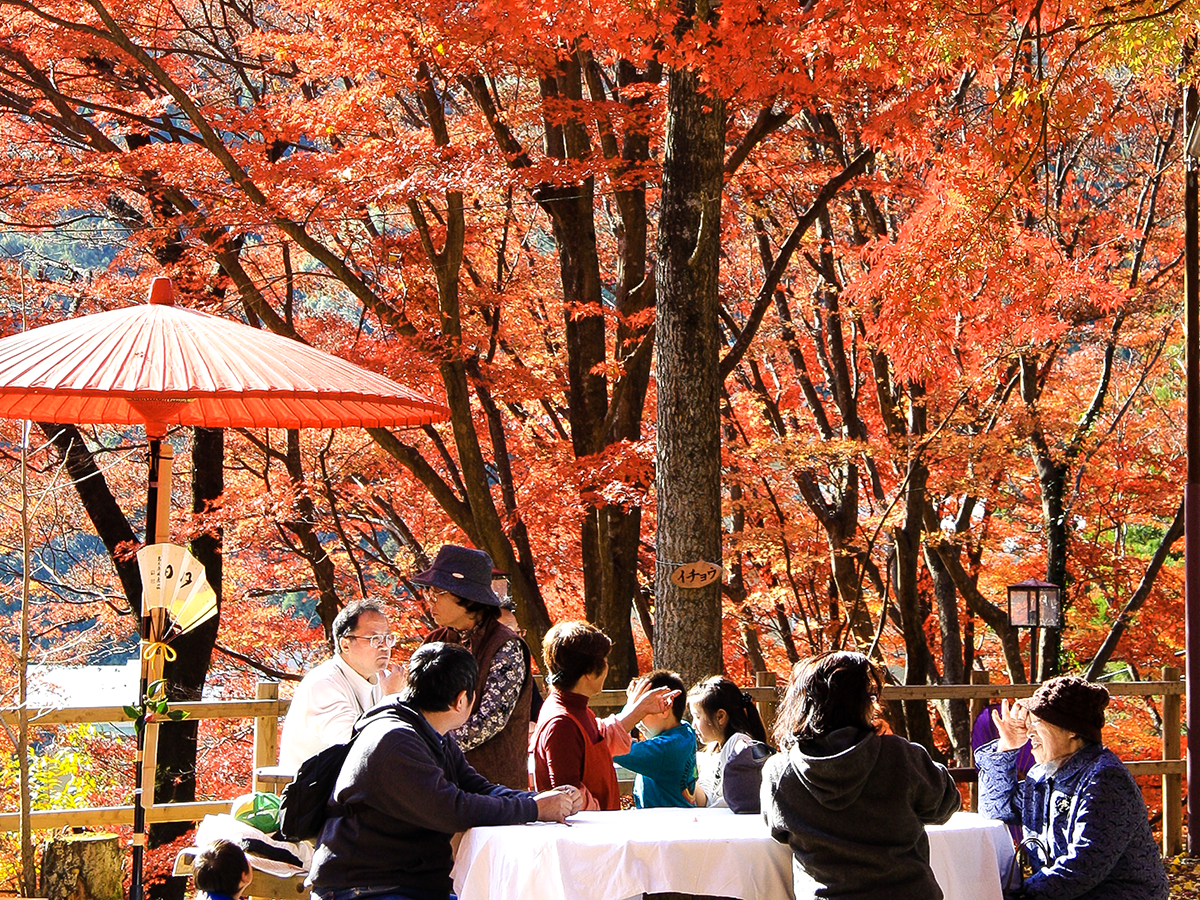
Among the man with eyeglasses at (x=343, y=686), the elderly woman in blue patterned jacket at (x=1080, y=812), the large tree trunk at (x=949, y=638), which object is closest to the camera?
the elderly woman in blue patterned jacket at (x=1080, y=812)

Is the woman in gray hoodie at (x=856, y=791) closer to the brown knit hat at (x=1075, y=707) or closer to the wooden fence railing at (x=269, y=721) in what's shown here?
the brown knit hat at (x=1075, y=707)

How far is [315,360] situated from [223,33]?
10.6 m

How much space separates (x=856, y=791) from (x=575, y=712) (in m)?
1.20

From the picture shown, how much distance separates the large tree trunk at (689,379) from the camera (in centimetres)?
727

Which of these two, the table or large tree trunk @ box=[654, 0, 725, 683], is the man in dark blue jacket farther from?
large tree trunk @ box=[654, 0, 725, 683]

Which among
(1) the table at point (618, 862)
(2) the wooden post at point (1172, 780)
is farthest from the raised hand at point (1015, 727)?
(2) the wooden post at point (1172, 780)

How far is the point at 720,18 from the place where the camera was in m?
7.22

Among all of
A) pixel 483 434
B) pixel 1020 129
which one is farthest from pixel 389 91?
pixel 483 434

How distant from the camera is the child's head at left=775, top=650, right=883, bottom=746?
3.19 meters

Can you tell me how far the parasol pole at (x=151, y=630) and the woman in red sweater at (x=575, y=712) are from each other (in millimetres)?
1492

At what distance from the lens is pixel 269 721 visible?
20.1 feet

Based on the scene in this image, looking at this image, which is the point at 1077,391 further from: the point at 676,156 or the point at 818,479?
the point at 676,156

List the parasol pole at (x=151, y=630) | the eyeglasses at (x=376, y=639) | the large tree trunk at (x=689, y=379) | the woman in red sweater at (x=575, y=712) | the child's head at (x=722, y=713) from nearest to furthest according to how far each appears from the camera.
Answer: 1. the woman in red sweater at (x=575, y=712)
2. the child's head at (x=722, y=713)
3. the parasol pole at (x=151, y=630)
4. the eyeglasses at (x=376, y=639)
5. the large tree trunk at (x=689, y=379)

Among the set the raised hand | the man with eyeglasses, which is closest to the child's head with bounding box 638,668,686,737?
the man with eyeglasses
